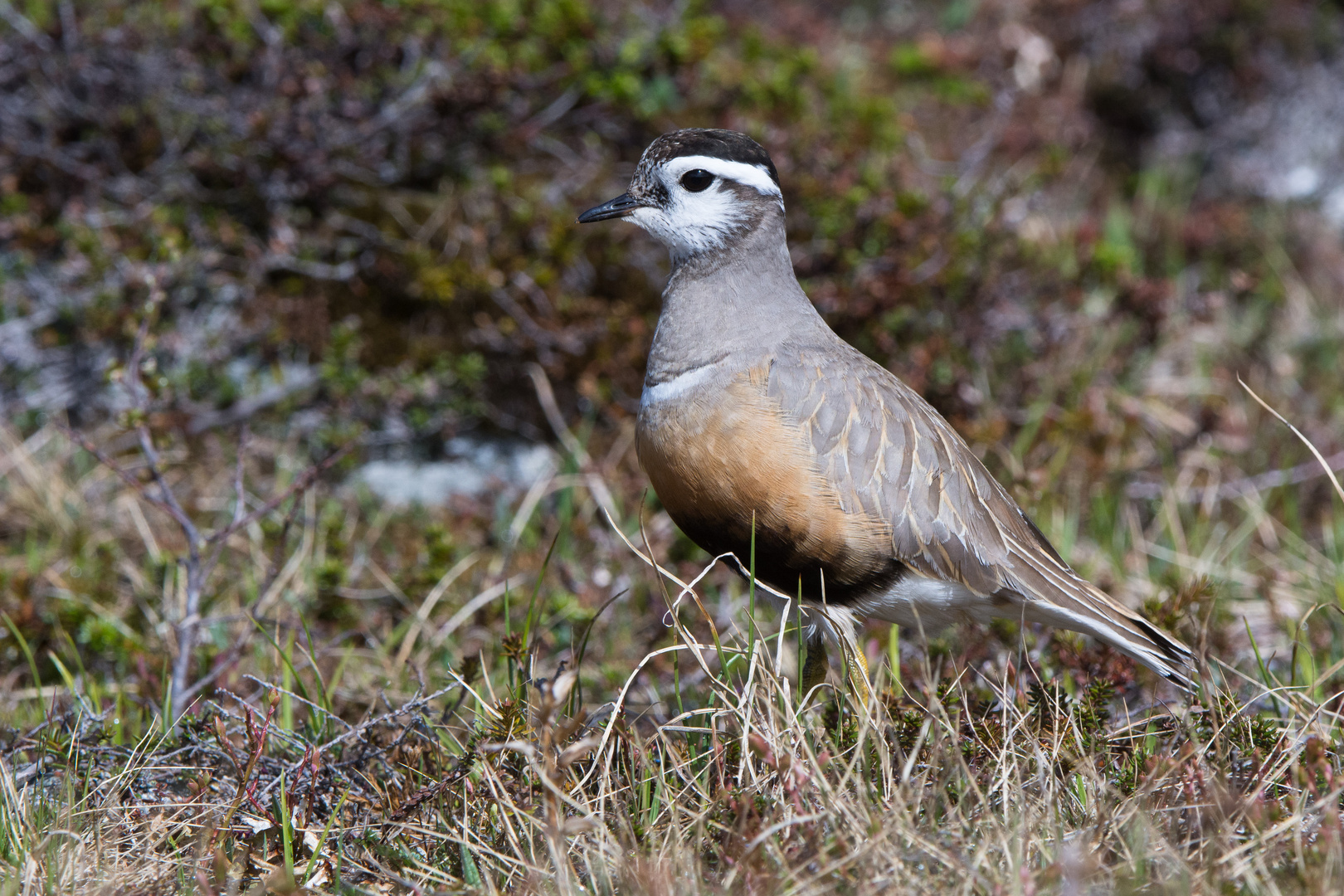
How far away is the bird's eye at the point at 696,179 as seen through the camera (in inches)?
158

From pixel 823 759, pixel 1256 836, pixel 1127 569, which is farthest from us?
pixel 1127 569

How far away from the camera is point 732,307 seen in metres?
3.91

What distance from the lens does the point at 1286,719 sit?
3.60 m

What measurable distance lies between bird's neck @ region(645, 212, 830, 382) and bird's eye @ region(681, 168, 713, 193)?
0.21 m

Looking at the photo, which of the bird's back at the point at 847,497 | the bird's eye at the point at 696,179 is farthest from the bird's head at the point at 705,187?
the bird's back at the point at 847,497

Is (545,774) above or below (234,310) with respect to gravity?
above

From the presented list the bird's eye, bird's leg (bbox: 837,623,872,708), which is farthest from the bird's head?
bird's leg (bbox: 837,623,872,708)

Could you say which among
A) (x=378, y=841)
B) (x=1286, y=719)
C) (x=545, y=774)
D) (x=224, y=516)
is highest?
(x=545, y=774)

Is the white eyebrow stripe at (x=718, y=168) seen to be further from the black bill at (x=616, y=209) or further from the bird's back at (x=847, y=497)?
the bird's back at (x=847, y=497)

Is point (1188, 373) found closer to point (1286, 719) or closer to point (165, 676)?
point (1286, 719)

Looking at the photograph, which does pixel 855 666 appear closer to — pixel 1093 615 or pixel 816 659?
pixel 816 659

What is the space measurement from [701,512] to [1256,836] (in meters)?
1.66

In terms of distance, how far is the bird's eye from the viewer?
13.1 feet

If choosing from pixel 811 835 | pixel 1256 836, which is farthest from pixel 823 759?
pixel 1256 836
